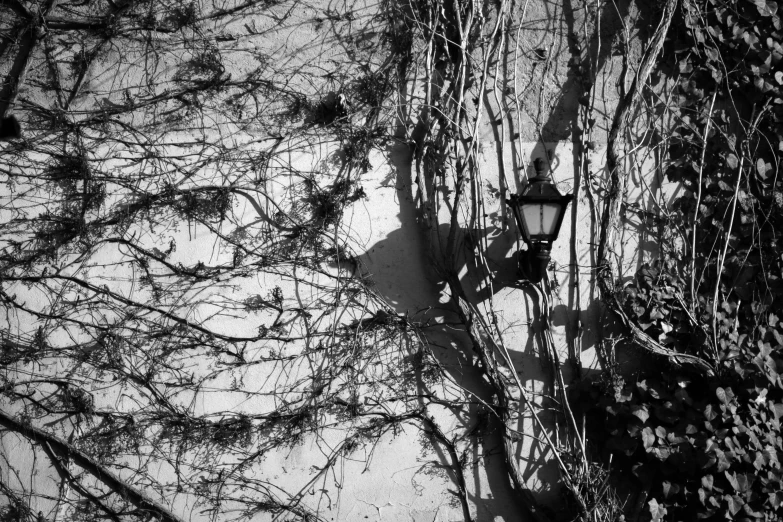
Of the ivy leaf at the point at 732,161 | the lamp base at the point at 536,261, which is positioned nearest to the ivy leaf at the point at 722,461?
the lamp base at the point at 536,261

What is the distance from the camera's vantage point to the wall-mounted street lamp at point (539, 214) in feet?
10.6

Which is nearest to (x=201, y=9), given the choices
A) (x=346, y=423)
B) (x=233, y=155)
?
(x=233, y=155)

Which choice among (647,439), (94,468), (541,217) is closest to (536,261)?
(541,217)

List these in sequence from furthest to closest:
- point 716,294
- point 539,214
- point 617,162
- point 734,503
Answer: point 617,162, point 716,294, point 734,503, point 539,214

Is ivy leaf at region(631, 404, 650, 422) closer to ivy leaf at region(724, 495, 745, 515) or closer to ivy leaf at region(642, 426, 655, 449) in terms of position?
ivy leaf at region(642, 426, 655, 449)

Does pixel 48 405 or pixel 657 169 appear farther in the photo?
pixel 657 169

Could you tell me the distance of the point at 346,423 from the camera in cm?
350

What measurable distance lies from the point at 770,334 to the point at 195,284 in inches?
117

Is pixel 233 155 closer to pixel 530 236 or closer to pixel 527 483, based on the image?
pixel 530 236

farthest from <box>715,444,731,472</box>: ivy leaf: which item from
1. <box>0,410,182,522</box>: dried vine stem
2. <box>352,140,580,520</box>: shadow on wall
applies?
<box>0,410,182,522</box>: dried vine stem

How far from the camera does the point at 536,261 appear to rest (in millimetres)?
3375

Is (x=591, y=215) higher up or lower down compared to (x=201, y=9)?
lower down

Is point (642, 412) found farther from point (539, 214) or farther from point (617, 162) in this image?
point (617, 162)

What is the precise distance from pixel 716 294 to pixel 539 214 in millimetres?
1080
